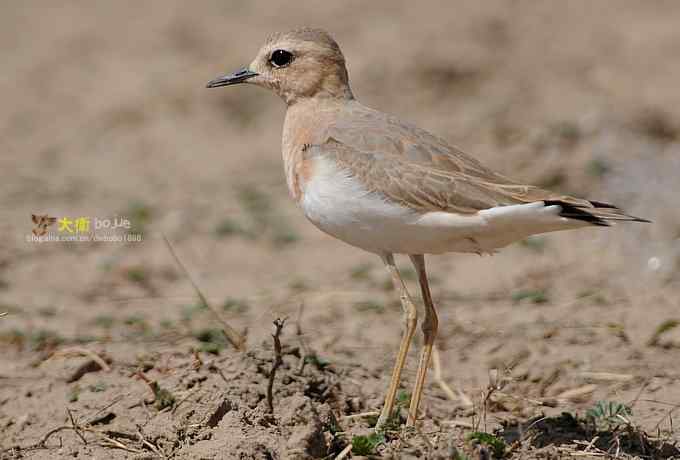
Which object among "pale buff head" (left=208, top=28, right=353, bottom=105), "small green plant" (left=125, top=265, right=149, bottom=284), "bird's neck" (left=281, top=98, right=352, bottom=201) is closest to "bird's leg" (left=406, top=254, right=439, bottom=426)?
"bird's neck" (left=281, top=98, right=352, bottom=201)

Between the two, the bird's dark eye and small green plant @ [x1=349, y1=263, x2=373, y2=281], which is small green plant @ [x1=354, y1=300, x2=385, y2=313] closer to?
small green plant @ [x1=349, y1=263, x2=373, y2=281]

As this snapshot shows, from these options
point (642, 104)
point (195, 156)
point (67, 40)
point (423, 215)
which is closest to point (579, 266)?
point (642, 104)

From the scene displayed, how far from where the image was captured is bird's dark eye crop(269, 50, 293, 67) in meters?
5.70

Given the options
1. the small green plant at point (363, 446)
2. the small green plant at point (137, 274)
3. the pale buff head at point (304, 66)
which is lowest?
the small green plant at point (363, 446)

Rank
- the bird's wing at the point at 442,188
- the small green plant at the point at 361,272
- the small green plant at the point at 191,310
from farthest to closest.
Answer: the small green plant at the point at 361,272
the small green plant at the point at 191,310
the bird's wing at the point at 442,188

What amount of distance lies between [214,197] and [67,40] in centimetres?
449

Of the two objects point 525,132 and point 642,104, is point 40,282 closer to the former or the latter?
point 525,132

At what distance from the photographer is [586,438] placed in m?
4.87

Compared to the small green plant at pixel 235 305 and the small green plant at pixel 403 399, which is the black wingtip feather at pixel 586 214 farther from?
the small green plant at pixel 235 305

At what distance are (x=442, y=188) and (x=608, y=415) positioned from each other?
1407mm

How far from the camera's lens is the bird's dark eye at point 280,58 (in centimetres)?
570

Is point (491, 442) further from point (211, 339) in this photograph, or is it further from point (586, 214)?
point (211, 339)

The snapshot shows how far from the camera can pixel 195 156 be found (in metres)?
11.2

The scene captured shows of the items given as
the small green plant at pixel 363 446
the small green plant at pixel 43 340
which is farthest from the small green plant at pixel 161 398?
the small green plant at pixel 43 340
